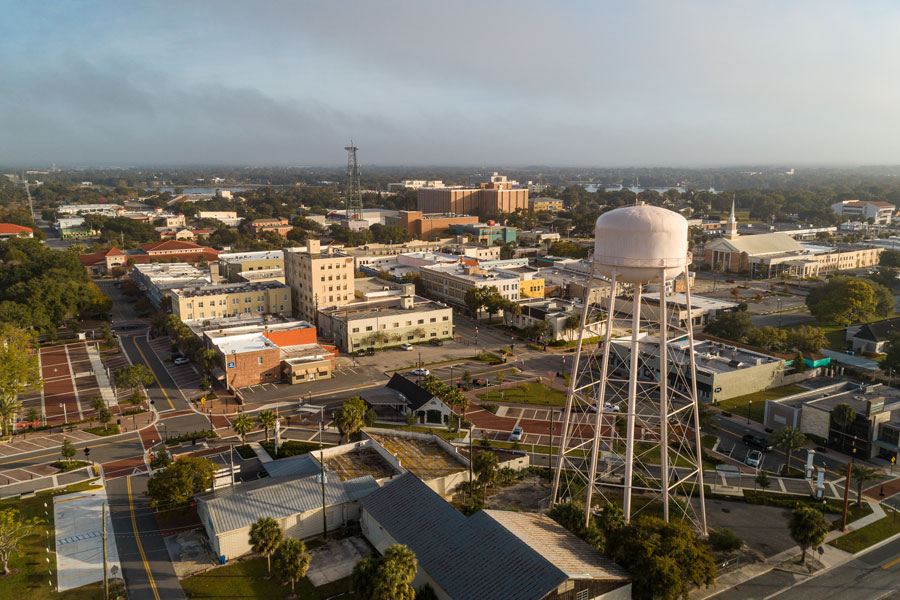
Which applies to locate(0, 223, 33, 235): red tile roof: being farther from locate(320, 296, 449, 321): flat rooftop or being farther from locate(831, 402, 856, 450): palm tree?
locate(831, 402, 856, 450): palm tree

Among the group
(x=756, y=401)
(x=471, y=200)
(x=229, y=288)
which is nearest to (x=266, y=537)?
(x=756, y=401)

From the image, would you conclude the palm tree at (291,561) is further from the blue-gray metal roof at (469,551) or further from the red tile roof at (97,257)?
the red tile roof at (97,257)

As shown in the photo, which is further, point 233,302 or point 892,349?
point 233,302

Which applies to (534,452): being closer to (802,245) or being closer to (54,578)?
(54,578)

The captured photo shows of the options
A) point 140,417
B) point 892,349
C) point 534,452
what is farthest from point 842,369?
point 140,417

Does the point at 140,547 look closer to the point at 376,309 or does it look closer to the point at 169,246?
the point at 376,309

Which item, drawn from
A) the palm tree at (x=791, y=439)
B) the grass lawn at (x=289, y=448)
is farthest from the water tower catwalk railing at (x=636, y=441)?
the grass lawn at (x=289, y=448)

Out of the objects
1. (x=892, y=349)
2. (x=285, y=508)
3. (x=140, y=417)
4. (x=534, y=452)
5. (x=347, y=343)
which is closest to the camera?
(x=285, y=508)
